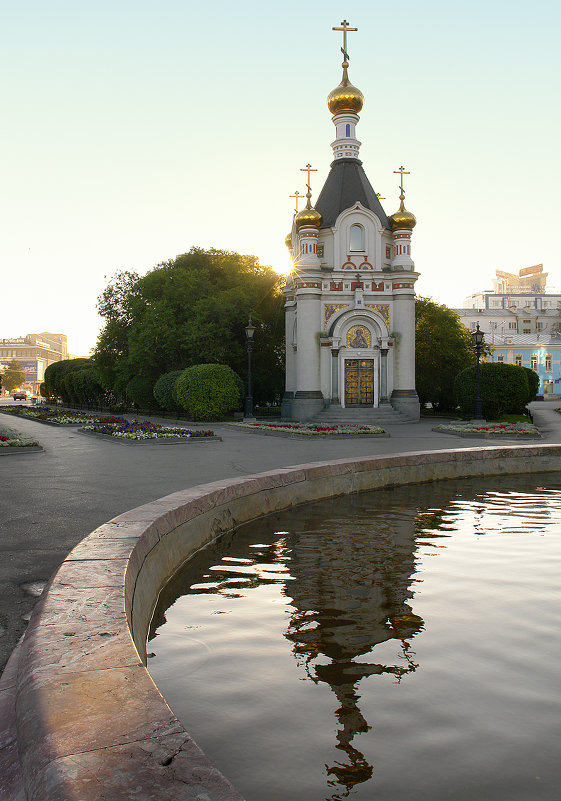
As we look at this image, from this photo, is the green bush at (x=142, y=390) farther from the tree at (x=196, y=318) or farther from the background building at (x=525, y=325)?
the background building at (x=525, y=325)

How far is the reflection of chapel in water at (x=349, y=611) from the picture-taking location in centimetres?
330

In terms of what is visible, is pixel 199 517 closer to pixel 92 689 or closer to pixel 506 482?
pixel 92 689

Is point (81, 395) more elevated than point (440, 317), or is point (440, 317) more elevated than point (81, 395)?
point (440, 317)

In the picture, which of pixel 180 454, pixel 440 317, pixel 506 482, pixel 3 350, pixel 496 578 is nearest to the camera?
pixel 496 578

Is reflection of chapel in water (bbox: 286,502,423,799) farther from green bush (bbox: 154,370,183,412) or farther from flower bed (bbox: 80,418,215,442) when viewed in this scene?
green bush (bbox: 154,370,183,412)

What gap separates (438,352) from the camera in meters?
38.5

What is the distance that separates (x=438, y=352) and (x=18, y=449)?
28329 millimetres

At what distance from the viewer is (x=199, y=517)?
6836 millimetres

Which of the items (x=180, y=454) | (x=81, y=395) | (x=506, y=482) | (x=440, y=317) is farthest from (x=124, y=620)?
(x=81, y=395)

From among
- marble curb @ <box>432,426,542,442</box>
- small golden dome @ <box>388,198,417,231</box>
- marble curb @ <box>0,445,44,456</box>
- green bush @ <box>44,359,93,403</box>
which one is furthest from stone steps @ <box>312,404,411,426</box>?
green bush @ <box>44,359,93,403</box>

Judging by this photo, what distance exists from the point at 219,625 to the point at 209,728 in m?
1.41

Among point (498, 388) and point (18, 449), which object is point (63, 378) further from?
point (18, 449)

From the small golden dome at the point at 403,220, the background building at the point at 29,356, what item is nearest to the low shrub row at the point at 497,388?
the small golden dome at the point at 403,220

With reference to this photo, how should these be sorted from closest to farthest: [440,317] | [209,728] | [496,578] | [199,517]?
[209,728]
[496,578]
[199,517]
[440,317]
